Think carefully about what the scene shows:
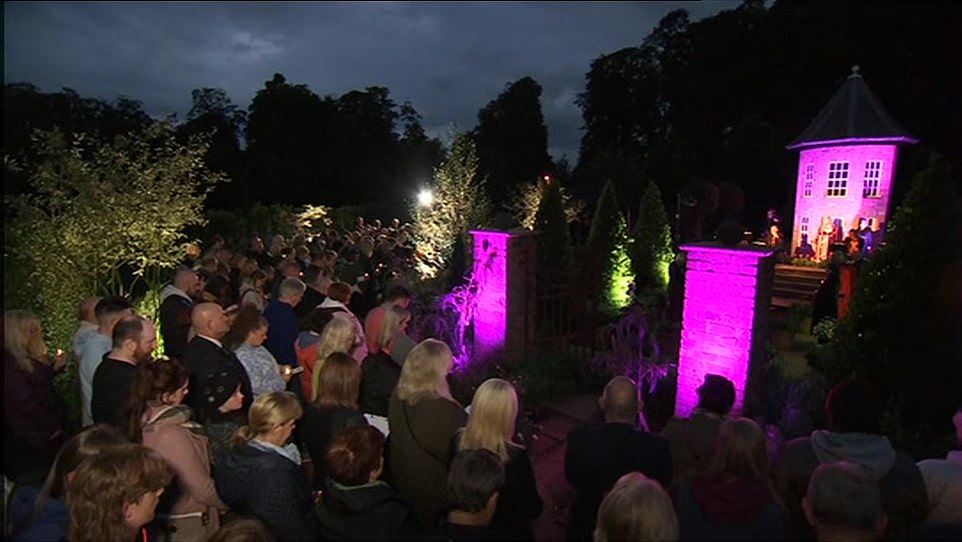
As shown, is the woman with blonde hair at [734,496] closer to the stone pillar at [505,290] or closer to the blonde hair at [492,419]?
the blonde hair at [492,419]

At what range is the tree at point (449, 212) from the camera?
43.8 feet

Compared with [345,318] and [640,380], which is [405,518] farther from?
[640,380]

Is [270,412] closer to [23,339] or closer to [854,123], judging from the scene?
[23,339]

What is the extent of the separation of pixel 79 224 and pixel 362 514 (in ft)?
21.7

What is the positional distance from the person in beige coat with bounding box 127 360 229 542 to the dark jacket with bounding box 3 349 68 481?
0.69 metres

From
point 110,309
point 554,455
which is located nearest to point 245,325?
point 110,309

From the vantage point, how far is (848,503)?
214cm

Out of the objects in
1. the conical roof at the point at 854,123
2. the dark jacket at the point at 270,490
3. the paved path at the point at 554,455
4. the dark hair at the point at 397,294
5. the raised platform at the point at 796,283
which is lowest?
the paved path at the point at 554,455

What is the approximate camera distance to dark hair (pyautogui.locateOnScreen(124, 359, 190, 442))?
3.02 metres

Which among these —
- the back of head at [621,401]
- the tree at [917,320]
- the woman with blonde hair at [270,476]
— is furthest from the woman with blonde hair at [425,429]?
the tree at [917,320]

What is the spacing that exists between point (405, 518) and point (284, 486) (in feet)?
2.11

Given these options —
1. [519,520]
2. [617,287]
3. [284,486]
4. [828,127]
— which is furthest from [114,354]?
[828,127]

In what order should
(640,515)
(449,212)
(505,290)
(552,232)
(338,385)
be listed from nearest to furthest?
(640,515) < (338,385) < (505,290) < (552,232) < (449,212)

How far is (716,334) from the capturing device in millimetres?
5059
